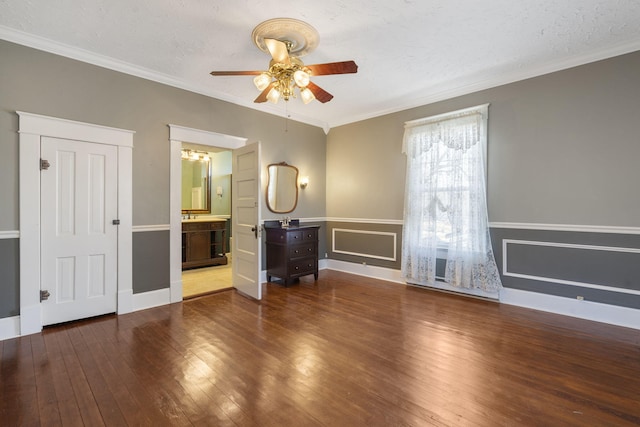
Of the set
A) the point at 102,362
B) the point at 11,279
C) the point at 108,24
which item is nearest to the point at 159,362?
the point at 102,362

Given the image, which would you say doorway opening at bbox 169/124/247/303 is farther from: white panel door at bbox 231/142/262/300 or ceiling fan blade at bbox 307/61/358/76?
ceiling fan blade at bbox 307/61/358/76

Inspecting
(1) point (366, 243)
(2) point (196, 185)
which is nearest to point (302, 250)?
(1) point (366, 243)

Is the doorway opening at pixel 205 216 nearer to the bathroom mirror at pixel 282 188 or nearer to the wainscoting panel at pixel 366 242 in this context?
the bathroom mirror at pixel 282 188

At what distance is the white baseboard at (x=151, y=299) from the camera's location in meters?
3.42

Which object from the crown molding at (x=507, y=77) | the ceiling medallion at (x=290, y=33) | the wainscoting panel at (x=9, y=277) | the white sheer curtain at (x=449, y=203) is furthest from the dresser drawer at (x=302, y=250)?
the wainscoting panel at (x=9, y=277)

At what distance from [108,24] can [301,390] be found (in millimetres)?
3389

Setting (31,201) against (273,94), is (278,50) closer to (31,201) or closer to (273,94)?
(273,94)

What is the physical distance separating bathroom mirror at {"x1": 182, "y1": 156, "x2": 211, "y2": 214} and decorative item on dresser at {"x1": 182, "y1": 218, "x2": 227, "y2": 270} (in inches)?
25.2

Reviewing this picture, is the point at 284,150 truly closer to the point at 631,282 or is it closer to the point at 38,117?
the point at 38,117

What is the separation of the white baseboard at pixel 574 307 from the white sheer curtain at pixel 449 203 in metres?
0.23

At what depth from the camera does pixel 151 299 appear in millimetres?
3521

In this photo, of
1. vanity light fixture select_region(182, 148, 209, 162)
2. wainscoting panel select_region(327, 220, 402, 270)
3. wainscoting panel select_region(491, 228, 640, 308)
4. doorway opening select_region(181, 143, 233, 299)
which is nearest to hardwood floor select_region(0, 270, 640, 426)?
wainscoting panel select_region(491, 228, 640, 308)

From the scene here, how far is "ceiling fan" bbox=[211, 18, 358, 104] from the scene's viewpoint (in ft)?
8.13

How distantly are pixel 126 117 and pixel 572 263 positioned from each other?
5211mm
